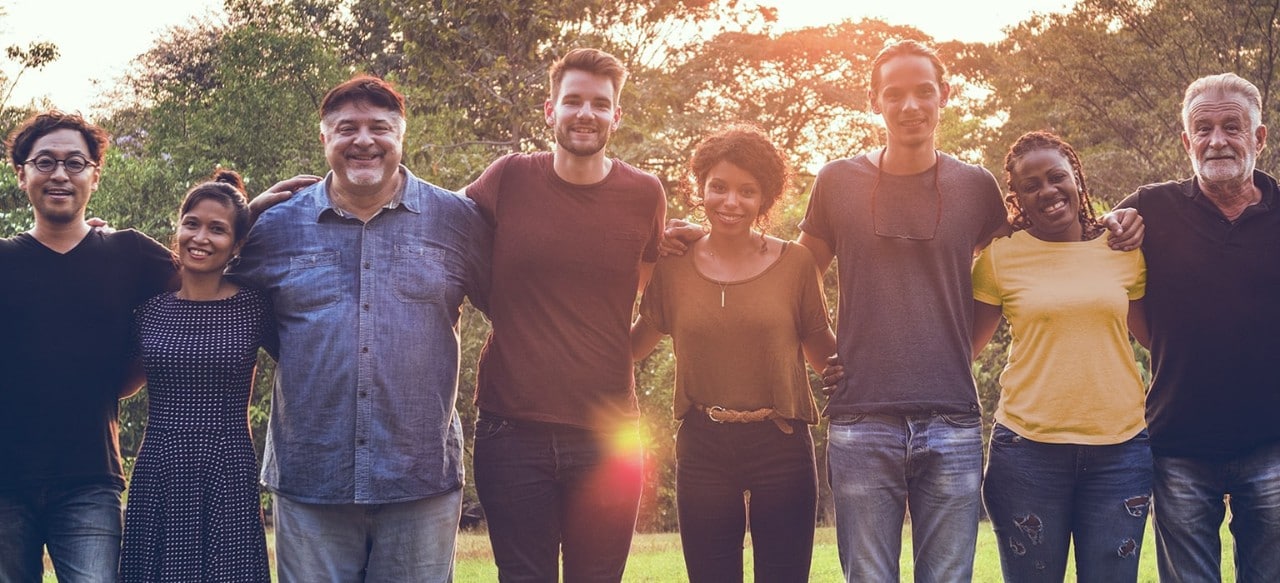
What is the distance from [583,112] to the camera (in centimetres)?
443

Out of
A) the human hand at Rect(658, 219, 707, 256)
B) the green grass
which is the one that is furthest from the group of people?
the green grass

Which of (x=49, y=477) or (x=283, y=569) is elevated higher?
(x=49, y=477)

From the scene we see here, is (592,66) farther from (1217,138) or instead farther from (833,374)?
(1217,138)

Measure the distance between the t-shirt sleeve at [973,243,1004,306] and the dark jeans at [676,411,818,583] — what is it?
2.91 ft

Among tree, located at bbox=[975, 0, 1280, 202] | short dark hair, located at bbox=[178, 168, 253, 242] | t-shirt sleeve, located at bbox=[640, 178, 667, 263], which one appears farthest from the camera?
tree, located at bbox=[975, 0, 1280, 202]

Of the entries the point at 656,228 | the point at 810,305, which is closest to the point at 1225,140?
the point at 810,305

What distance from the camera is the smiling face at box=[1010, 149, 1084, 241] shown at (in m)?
4.43

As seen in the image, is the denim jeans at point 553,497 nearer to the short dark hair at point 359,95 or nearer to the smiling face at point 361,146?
the smiling face at point 361,146

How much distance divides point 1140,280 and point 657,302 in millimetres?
1902

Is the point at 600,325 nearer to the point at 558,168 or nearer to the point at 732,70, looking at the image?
the point at 558,168

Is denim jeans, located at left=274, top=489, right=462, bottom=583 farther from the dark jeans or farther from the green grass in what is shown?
the green grass

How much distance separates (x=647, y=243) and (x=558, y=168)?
46cm

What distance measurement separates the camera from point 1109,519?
425 cm

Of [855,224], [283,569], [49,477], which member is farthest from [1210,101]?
[49,477]
